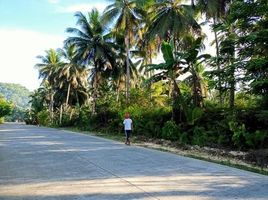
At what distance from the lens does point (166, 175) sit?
10461 mm

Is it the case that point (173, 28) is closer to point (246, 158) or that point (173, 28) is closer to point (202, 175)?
point (246, 158)

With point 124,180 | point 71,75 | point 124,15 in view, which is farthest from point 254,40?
point 71,75

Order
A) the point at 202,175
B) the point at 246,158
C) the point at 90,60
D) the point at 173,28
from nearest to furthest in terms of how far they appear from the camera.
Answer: the point at 202,175
the point at 246,158
the point at 173,28
the point at 90,60

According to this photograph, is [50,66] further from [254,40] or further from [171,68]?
[254,40]

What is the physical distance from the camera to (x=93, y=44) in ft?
141

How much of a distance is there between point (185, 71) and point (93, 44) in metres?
21.1

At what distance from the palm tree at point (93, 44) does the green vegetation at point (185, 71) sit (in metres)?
0.11

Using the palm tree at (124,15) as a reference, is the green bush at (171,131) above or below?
below

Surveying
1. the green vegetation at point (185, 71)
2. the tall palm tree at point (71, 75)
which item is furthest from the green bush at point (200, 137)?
the tall palm tree at point (71, 75)

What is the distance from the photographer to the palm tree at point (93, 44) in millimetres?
43000

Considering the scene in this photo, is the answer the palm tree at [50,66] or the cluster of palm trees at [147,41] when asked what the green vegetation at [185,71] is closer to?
the cluster of palm trees at [147,41]

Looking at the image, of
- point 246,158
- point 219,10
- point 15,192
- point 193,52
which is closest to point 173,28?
point 219,10

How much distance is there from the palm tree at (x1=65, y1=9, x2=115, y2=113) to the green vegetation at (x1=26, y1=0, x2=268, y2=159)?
0.35 ft

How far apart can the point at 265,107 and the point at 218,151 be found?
2.89 meters
